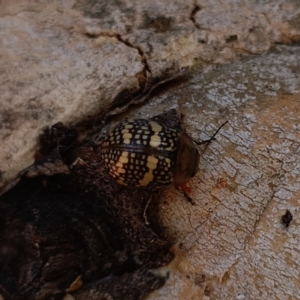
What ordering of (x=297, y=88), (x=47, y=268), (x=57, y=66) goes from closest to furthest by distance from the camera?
(x=47, y=268) < (x=297, y=88) < (x=57, y=66)

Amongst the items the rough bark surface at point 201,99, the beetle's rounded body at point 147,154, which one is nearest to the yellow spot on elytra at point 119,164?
the beetle's rounded body at point 147,154

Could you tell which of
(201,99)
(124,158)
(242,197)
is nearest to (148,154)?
(124,158)

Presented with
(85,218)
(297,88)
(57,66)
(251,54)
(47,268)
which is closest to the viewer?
(47,268)

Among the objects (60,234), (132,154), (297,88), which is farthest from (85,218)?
(297,88)

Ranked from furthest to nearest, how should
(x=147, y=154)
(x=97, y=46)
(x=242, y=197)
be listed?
(x=97, y=46), (x=147, y=154), (x=242, y=197)

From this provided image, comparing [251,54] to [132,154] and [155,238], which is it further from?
[155,238]

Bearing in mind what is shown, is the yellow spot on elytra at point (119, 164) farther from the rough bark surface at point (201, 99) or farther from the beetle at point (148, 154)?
the rough bark surface at point (201, 99)

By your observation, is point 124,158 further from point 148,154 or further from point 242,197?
point 242,197
